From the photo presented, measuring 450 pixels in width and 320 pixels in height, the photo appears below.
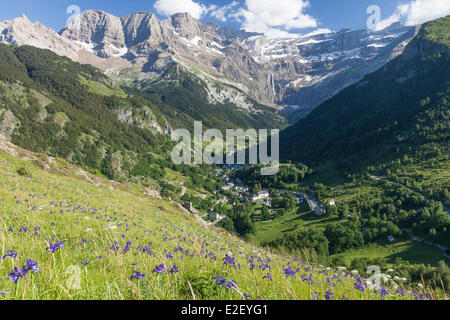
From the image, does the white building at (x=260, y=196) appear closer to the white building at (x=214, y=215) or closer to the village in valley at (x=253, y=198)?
the village in valley at (x=253, y=198)

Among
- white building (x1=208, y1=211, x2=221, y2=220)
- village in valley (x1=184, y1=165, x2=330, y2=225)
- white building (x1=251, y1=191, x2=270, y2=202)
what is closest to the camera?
white building (x1=208, y1=211, x2=221, y2=220)

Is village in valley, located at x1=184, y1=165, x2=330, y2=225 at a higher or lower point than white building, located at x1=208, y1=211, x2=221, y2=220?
higher

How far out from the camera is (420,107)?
19000 centimetres

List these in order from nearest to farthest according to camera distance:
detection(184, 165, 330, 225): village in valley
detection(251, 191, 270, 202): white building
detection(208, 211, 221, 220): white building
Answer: detection(208, 211, 221, 220): white building < detection(184, 165, 330, 225): village in valley < detection(251, 191, 270, 202): white building

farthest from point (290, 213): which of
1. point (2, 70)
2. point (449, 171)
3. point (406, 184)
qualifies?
point (2, 70)

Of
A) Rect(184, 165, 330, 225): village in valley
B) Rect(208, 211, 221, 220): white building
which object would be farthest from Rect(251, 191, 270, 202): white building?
Rect(208, 211, 221, 220): white building

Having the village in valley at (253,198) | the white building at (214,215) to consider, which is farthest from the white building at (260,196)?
the white building at (214,215)

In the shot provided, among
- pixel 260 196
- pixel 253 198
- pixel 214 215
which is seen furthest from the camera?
pixel 260 196

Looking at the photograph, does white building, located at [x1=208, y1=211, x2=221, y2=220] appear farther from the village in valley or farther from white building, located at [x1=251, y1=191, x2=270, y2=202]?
white building, located at [x1=251, y1=191, x2=270, y2=202]

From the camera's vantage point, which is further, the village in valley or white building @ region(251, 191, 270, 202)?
white building @ region(251, 191, 270, 202)

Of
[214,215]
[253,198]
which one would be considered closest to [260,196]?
[253,198]

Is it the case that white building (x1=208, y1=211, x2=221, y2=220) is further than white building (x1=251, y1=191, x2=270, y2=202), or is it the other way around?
white building (x1=251, y1=191, x2=270, y2=202)

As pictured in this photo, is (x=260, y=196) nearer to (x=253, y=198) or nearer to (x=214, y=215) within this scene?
(x=253, y=198)
